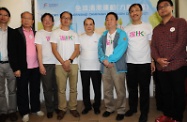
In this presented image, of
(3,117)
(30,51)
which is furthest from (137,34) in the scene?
(3,117)

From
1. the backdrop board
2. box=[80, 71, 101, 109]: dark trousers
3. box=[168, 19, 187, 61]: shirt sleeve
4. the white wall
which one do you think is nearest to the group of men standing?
box=[80, 71, 101, 109]: dark trousers

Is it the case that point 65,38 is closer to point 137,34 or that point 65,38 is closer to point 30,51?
point 30,51

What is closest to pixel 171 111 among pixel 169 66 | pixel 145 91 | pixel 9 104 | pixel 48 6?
pixel 145 91

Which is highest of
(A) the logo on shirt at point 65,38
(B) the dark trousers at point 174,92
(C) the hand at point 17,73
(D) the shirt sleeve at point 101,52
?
(A) the logo on shirt at point 65,38

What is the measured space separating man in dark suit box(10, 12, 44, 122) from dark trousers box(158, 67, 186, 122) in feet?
6.08

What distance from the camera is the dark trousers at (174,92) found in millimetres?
2373

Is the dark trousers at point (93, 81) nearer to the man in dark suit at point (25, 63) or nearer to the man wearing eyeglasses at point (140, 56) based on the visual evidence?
the man wearing eyeglasses at point (140, 56)

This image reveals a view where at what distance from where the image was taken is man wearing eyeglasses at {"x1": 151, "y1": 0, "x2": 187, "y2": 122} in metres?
2.34

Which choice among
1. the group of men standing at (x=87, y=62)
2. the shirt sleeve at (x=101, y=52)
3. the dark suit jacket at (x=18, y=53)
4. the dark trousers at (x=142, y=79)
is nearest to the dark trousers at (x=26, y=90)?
the group of men standing at (x=87, y=62)

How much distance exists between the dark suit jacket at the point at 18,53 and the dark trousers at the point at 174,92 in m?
1.93

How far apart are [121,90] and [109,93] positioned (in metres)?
0.21

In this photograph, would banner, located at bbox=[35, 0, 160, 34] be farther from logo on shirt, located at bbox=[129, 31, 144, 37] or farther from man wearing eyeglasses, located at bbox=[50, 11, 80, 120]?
logo on shirt, located at bbox=[129, 31, 144, 37]

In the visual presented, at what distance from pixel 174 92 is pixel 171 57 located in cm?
46

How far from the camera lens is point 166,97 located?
255 cm
